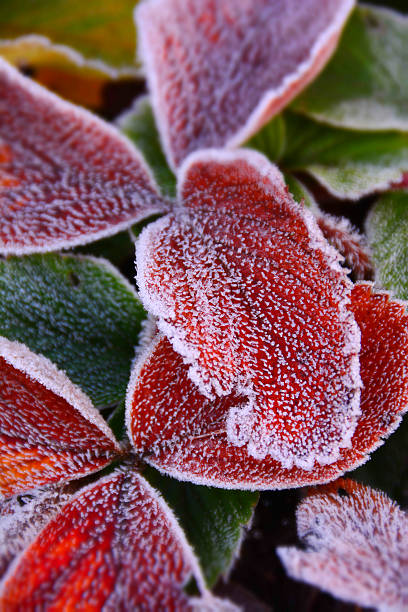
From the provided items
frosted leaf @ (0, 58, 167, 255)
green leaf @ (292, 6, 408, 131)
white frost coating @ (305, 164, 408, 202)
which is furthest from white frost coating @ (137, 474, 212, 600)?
Result: green leaf @ (292, 6, 408, 131)

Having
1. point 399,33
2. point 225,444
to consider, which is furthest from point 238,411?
point 399,33

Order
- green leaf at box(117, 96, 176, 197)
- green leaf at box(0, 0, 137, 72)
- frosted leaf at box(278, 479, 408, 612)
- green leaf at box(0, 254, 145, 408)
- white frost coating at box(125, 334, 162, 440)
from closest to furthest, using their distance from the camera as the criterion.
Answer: frosted leaf at box(278, 479, 408, 612)
white frost coating at box(125, 334, 162, 440)
green leaf at box(0, 254, 145, 408)
green leaf at box(117, 96, 176, 197)
green leaf at box(0, 0, 137, 72)

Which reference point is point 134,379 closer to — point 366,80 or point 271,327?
point 271,327

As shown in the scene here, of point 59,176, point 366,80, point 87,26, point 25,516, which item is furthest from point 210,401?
point 87,26

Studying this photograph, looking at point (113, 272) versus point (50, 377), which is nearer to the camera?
point (50, 377)

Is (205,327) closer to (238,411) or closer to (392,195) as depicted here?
(238,411)

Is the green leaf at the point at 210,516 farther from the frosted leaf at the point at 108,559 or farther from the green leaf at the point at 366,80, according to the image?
the green leaf at the point at 366,80

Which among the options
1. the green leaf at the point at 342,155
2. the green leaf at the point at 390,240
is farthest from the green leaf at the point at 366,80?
the green leaf at the point at 390,240

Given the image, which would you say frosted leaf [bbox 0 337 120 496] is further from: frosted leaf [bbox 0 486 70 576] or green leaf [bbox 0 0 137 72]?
green leaf [bbox 0 0 137 72]

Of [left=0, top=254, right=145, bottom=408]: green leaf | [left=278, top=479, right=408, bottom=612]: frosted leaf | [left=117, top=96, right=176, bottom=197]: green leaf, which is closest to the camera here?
[left=278, top=479, right=408, bottom=612]: frosted leaf

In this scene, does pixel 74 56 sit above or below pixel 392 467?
above
